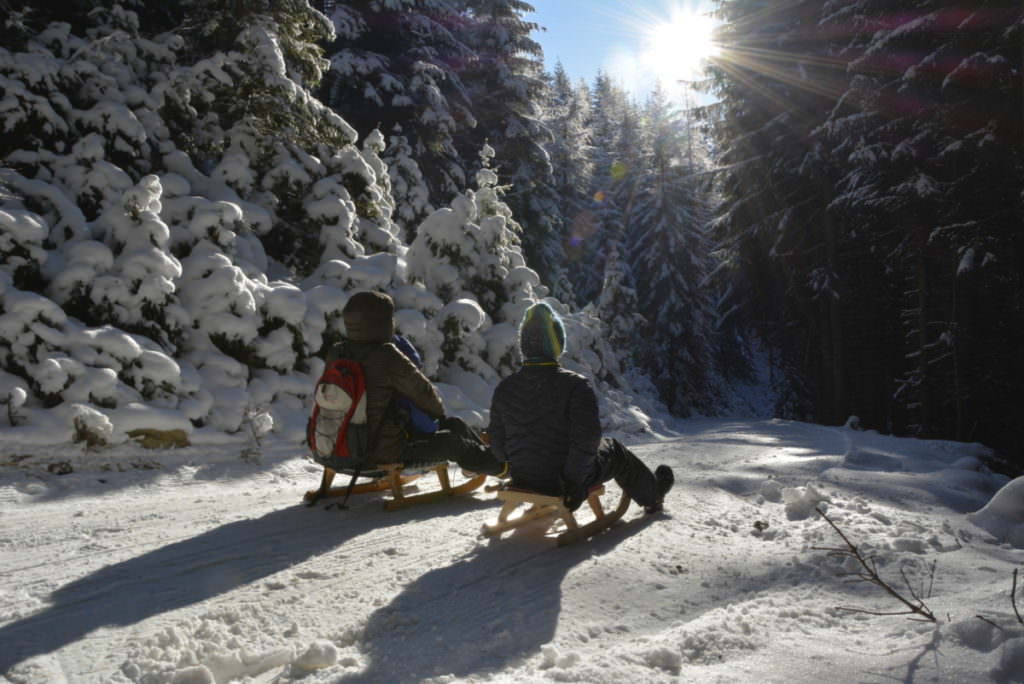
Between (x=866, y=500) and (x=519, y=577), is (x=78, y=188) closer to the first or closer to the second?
(x=519, y=577)

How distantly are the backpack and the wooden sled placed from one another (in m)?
1.13

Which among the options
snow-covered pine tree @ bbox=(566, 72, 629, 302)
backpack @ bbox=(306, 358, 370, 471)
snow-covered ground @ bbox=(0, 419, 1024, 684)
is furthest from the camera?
snow-covered pine tree @ bbox=(566, 72, 629, 302)

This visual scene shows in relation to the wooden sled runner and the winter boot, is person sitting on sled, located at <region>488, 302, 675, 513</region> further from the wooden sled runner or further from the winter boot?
the wooden sled runner

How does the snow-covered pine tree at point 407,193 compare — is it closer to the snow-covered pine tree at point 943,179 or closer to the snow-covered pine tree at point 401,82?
the snow-covered pine tree at point 401,82

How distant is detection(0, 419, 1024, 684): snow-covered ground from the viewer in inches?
98.7

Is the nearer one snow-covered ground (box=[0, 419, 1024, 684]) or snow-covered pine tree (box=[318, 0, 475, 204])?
snow-covered ground (box=[0, 419, 1024, 684])

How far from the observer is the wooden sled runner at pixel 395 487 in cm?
494

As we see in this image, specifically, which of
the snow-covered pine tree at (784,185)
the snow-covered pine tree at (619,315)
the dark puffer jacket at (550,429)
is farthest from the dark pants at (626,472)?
the snow-covered pine tree at (619,315)

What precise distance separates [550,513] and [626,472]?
2.08ft

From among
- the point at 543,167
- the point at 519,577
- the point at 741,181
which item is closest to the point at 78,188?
the point at 519,577

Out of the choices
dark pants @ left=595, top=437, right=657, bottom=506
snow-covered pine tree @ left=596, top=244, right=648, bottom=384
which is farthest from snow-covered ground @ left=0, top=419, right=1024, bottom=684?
snow-covered pine tree @ left=596, top=244, right=648, bottom=384

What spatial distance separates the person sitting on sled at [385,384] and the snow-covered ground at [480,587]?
1.63 ft

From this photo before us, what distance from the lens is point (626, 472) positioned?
15.0 ft

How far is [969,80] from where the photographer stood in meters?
11.9
